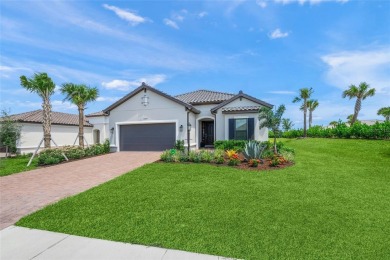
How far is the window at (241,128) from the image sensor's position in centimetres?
1784

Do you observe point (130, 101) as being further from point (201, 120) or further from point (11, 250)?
A: point (11, 250)

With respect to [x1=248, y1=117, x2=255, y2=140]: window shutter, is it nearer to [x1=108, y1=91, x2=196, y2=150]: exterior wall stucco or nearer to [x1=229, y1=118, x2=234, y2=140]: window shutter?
[x1=229, y1=118, x2=234, y2=140]: window shutter

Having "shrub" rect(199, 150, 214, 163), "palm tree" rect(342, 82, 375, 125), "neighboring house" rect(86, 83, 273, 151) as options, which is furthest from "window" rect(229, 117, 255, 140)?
"palm tree" rect(342, 82, 375, 125)

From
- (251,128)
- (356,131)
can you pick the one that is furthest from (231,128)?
(356,131)

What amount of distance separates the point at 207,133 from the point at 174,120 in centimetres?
433

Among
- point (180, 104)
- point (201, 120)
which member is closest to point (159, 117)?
point (180, 104)

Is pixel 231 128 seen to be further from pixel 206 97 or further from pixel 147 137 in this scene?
pixel 147 137

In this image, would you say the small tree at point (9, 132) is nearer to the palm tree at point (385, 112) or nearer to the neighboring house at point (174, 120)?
the neighboring house at point (174, 120)

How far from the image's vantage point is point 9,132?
19250mm

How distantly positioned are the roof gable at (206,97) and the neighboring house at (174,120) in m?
0.10

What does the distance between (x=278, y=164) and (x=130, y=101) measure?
47.7 ft

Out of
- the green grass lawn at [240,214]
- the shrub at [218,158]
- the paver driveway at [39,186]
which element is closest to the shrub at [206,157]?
the shrub at [218,158]

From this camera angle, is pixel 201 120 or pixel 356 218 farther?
pixel 201 120

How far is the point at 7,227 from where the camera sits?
5.09m
